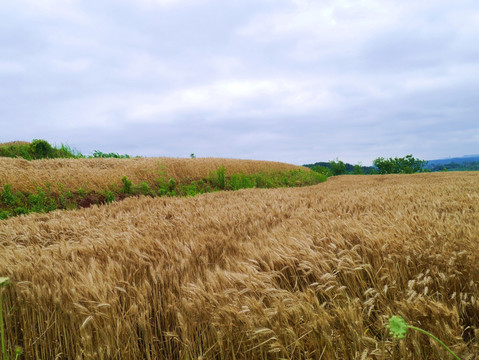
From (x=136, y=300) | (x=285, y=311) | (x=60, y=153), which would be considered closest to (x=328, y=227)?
(x=285, y=311)

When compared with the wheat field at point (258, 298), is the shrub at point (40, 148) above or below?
above

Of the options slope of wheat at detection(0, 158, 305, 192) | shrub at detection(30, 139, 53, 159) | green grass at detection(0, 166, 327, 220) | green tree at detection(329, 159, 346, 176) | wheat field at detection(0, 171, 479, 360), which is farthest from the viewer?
green tree at detection(329, 159, 346, 176)

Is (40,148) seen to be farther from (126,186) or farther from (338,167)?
(338,167)

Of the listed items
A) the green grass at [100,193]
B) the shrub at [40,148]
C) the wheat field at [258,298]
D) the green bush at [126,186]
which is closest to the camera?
the wheat field at [258,298]

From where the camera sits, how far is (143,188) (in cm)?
1155

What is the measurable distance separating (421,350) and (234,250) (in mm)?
1425

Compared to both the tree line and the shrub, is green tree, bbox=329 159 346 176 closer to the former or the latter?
the tree line

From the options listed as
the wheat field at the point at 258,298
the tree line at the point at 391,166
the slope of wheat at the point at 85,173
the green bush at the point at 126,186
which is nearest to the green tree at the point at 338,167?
the tree line at the point at 391,166

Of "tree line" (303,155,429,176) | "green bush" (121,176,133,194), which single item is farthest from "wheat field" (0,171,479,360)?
"tree line" (303,155,429,176)

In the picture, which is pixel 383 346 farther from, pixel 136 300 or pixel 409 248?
pixel 136 300

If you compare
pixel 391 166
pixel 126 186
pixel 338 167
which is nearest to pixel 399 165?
pixel 391 166

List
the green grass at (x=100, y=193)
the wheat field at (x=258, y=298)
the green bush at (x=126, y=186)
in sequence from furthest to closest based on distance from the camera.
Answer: the green bush at (x=126, y=186)
the green grass at (x=100, y=193)
the wheat field at (x=258, y=298)

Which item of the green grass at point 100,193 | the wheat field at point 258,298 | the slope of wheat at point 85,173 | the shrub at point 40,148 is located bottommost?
the wheat field at point 258,298

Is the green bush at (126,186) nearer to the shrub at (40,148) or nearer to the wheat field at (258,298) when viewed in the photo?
the wheat field at (258,298)
